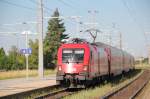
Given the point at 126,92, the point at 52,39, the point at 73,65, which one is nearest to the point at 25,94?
the point at 73,65

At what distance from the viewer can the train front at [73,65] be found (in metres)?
26.3

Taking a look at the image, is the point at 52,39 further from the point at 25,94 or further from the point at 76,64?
the point at 25,94

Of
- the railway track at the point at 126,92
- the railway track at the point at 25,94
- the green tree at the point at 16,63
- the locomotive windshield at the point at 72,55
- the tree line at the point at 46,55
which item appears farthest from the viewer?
the green tree at the point at 16,63

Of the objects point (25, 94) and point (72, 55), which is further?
point (72, 55)

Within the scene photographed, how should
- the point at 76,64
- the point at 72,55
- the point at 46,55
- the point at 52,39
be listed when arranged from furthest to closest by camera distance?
the point at 52,39, the point at 46,55, the point at 72,55, the point at 76,64

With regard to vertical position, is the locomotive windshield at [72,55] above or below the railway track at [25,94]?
above

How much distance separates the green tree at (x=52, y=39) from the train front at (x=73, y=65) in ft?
199

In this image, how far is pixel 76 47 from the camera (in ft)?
89.4

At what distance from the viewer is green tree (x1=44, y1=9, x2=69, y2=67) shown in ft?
295

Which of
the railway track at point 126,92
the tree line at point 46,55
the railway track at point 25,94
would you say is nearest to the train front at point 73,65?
the railway track at point 25,94

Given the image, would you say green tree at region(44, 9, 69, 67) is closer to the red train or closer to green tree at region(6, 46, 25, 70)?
green tree at region(6, 46, 25, 70)

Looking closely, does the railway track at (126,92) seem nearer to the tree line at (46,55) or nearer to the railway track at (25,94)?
the railway track at (25,94)

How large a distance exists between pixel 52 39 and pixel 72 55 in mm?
76005

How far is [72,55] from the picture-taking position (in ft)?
88.8
